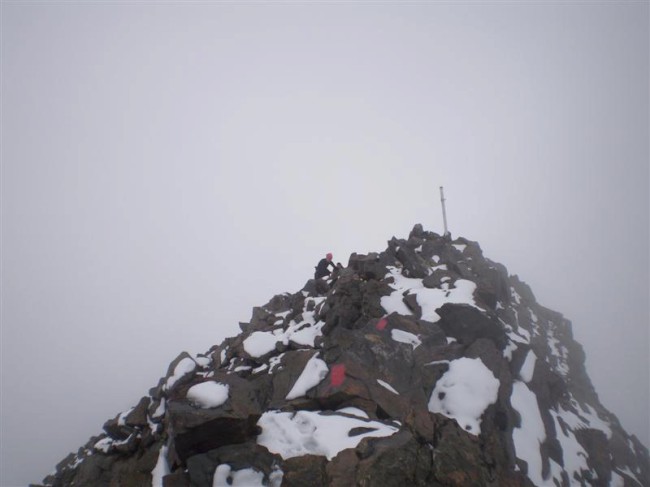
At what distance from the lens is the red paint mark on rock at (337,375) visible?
452 inches

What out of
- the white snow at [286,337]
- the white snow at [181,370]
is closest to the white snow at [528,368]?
the white snow at [286,337]

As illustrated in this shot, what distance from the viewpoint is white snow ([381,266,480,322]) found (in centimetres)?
1639

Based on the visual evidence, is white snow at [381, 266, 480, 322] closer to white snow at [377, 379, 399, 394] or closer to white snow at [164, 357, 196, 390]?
white snow at [377, 379, 399, 394]

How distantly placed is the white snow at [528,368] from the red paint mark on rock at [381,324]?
7.64 metres

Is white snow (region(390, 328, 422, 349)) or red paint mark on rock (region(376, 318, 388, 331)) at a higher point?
red paint mark on rock (region(376, 318, 388, 331))

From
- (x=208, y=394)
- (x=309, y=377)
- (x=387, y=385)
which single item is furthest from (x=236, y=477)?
(x=387, y=385)

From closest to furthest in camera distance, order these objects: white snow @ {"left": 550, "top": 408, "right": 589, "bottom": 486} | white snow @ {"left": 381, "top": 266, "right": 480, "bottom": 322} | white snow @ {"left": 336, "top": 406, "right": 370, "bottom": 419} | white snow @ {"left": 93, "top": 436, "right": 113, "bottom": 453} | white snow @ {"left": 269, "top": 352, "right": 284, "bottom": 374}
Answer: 1. white snow @ {"left": 336, "top": 406, "right": 370, "bottom": 419}
2. white snow @ {"left": 93, "top": 436, "right": 113, "bottom": 453}
3. white snow @ {"left": 550, "top": 408, "right": 589, "bottom": 486}
4. white snow @ {"left": 269, "top": 352, "right": 284, "bottom": 374}
5. white snow @ {"left": 381, "top": 266, "right": 480, "bottom": 322}

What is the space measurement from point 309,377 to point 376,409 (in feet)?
9.71

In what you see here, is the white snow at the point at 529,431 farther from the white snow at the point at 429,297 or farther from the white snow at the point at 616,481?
the white snow at the point at 616,481

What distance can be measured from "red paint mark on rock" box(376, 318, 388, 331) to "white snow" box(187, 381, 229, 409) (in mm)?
7862

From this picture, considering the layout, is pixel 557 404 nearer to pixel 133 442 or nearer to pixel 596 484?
pixel 596 484

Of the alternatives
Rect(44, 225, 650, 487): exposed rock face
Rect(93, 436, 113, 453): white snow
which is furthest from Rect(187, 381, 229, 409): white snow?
Answer: Rect(93, 436, 113, 453): white snow

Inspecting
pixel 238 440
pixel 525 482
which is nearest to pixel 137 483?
pixel 238 440

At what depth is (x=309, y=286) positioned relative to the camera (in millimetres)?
24422
